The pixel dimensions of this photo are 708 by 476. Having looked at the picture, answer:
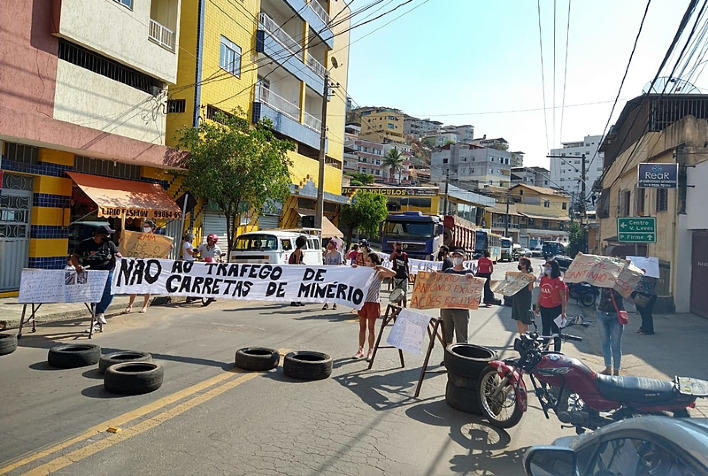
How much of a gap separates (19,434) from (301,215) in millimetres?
26204

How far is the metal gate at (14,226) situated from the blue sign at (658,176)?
18058mm

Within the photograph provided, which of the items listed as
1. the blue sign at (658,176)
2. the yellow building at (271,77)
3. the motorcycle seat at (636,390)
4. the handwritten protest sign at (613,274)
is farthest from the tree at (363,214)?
the motorcycle seat at (636,390)

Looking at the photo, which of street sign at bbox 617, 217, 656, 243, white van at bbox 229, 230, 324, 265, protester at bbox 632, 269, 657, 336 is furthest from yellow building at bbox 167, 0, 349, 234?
protester at bbox 632, 269, 657, 336

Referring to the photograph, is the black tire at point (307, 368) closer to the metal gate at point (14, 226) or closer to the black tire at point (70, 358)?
the black tire at point (70, 358)

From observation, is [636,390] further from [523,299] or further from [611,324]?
[523,299]

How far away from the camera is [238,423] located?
17.8ft

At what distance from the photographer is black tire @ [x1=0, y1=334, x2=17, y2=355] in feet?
25.3

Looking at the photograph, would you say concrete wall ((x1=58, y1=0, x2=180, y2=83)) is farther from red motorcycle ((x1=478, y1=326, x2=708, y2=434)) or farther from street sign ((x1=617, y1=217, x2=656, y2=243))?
street sign ((x1=617, y1=217, x2=656, y2=243))

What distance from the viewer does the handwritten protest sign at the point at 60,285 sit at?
8699mm

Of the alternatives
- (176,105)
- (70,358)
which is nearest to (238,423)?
(70,358)

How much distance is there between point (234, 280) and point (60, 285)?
2.90 meters

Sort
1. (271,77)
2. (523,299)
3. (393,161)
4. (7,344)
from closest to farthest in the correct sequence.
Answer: (7,344) → (523,299) → (271,77) → (393,161)

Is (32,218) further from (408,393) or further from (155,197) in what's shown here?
(408,393)

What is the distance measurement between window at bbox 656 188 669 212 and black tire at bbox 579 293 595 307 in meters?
4.27
